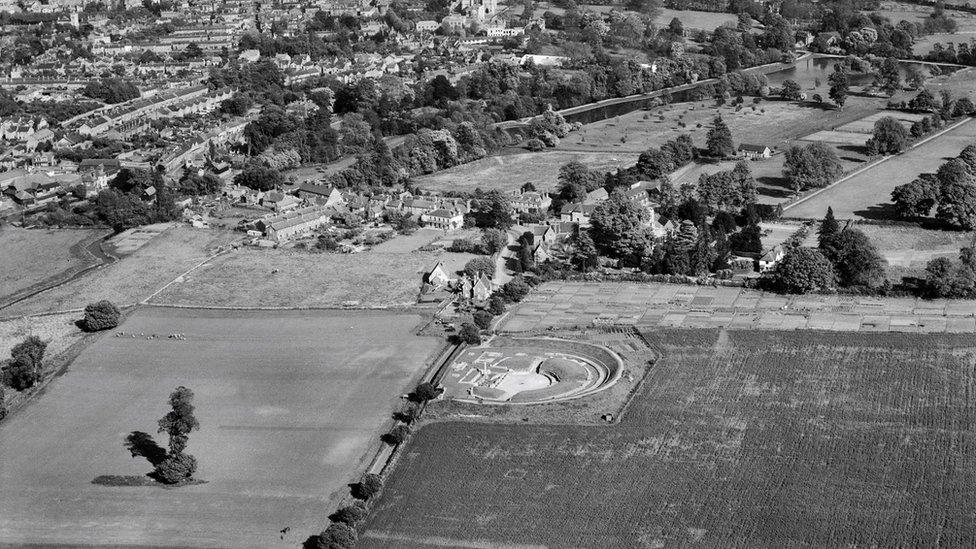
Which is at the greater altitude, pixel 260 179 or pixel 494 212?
pixel 260 179

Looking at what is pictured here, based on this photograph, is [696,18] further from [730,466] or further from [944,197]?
[730,466]

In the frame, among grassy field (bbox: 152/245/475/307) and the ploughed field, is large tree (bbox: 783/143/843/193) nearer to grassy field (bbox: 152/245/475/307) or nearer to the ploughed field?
grassy field (bbox: 152/245/475/307)

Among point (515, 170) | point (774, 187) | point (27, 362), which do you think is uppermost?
point (27, 362)

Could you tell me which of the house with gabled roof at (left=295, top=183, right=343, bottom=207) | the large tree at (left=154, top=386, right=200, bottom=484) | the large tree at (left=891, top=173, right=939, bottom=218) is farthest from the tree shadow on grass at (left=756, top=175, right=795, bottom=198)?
the large tree at (left=154, top=386, right=200, bottom=484)

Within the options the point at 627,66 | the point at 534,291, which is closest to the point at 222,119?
the point at 627,66

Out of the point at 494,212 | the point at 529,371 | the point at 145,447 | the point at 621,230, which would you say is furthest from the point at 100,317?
the point at 621,230

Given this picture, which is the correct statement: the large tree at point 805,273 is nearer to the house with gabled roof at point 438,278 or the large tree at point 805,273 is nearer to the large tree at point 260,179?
the house with gabled roof at point 438,278

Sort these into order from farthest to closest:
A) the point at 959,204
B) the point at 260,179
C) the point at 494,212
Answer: the point at 260,179, the point at 494,212, the point at 959,204
